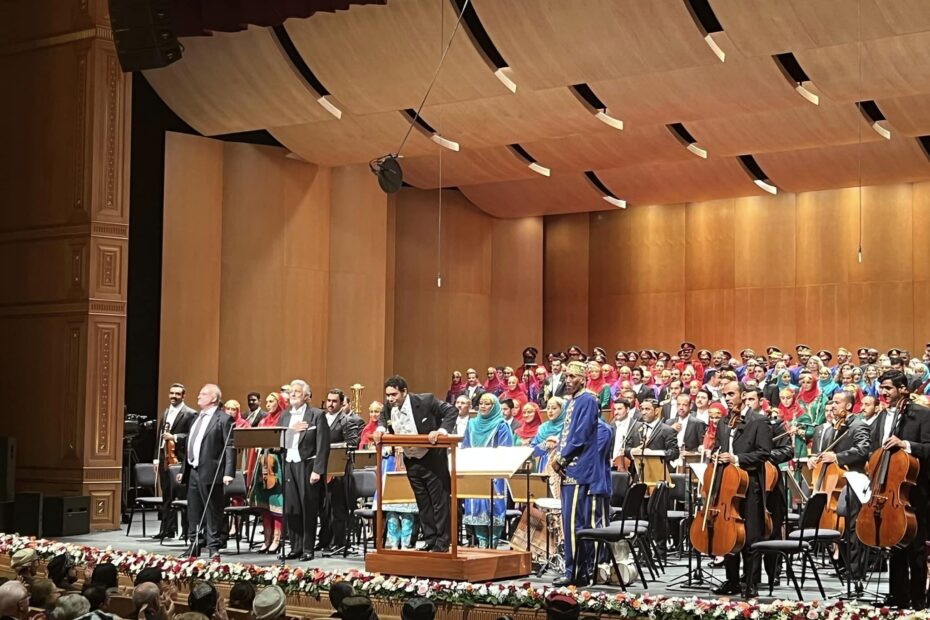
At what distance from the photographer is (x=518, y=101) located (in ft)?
44.1

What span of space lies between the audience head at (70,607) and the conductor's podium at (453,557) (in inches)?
125

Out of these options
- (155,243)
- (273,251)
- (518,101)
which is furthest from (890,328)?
(155,243)

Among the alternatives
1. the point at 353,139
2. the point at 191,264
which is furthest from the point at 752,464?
the point at 191,264

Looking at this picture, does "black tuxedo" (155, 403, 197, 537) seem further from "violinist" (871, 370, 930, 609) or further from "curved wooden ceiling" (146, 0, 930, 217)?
"violinist" (871, 370, 930, 609)

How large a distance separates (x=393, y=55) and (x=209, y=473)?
17.9 ft

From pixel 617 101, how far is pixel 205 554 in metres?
6.78

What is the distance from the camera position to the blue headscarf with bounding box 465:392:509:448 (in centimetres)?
972

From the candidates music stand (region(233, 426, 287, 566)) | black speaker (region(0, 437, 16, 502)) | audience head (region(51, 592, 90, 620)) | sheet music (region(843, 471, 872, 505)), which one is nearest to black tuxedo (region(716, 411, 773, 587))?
sheet music (region(843, 471, 872, 505))

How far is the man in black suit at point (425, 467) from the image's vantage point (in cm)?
796

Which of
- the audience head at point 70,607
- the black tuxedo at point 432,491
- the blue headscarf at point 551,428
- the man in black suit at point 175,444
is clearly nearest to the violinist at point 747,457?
the black tuxedo at point 432,491

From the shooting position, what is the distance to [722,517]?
7.04 m

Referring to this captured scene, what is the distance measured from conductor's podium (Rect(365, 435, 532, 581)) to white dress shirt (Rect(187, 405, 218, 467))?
1.98 m

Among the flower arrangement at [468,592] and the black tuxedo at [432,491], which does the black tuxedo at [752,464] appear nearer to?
the flower arrangement at [468,592]

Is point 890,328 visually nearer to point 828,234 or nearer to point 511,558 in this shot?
point 828,234
